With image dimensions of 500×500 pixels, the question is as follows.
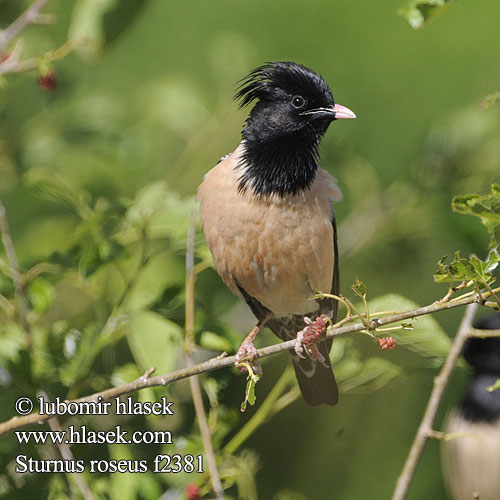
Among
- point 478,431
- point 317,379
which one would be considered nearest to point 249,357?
point 317,379

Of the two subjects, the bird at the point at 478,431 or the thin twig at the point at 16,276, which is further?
the bird at the point at 478,431

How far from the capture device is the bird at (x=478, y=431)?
13.3 ft

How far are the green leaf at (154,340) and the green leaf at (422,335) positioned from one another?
650 mm

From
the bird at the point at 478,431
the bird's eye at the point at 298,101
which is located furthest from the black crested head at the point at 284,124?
the bird at the point at 478,431

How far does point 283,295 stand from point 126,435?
0.70 metres

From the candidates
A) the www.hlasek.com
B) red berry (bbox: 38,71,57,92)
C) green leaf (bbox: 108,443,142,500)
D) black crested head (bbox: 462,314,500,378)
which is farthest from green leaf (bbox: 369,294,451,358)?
black crested head (bbox: 462,314,500,378)

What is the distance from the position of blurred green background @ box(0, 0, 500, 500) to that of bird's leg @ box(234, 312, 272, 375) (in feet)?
0.34

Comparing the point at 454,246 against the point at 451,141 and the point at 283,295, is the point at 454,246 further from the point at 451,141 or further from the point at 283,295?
the point at 283,295

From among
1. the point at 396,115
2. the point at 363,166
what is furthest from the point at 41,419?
the point at 396,115

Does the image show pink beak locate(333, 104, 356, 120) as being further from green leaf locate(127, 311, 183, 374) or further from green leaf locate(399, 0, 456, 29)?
green leaf locate(127, 311, 183, 374)

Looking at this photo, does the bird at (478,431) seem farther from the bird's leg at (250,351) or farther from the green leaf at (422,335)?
the green leaf at (422,335)

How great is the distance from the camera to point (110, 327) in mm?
2504

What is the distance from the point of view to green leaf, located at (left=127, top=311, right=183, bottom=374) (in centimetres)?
256

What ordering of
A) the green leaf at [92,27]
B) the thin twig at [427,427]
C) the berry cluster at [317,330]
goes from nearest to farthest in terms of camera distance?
the berry cluster at [317,330] → the thin twig at [427,427] → the green leaf at [92,27]
